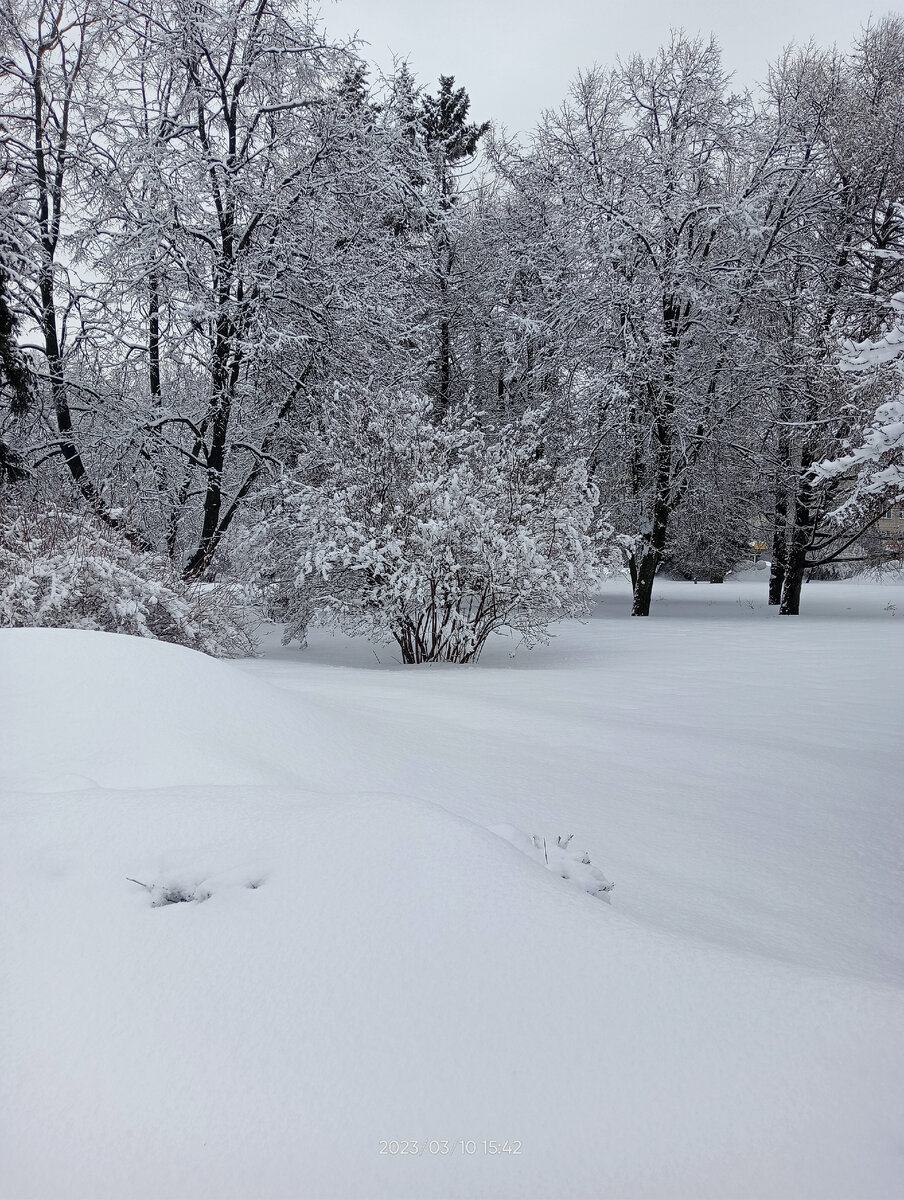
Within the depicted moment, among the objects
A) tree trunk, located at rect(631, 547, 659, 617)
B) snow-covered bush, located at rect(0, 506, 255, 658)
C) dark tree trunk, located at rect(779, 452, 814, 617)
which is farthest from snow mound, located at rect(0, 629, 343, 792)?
dark tree trunk, located at rect(779, 452, 814, 617)

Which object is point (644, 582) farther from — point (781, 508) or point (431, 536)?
point (431, 536)

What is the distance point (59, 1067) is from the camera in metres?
1.42

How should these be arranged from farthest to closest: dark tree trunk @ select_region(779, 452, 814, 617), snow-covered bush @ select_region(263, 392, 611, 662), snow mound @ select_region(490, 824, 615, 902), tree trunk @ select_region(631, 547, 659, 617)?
tree trunk @ select_region(631, 547, 659, 617) → dark tree trunk @ select_region(779, 452, 814, 617) → snow-covered bush @ select_region(263, 392, 611, 662) → snow mound @ select_region(490, 824, 615, 902)

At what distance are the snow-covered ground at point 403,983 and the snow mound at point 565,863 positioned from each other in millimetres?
21

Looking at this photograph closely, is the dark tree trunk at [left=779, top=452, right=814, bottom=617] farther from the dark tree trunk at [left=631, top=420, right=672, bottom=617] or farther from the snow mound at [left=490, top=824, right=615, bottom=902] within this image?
the snow mound at [left=490, top=824, right=615, bottom=902]

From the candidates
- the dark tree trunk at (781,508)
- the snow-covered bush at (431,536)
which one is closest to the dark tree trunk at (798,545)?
the dark tree trunk at (781,508)

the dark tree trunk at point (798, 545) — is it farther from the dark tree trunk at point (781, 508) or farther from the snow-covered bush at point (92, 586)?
the snow-covered bush at point (92, 586)

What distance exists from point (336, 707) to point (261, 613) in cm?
587

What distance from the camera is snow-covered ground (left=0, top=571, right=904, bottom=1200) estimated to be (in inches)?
49.9

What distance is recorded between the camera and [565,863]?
7.39 feet

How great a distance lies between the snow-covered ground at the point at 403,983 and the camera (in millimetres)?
1268

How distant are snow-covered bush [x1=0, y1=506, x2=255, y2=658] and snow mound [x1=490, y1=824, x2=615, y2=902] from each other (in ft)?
16.2

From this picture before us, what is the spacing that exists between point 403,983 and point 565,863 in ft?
2.66

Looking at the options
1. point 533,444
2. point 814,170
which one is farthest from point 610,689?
point 814,170
